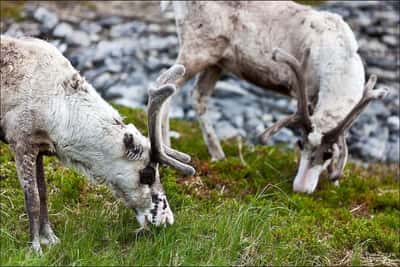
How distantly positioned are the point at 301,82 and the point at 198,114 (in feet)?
6.74

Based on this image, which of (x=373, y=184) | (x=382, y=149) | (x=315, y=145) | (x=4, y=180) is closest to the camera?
(x=4, y=180)

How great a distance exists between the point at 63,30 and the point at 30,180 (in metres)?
11.7

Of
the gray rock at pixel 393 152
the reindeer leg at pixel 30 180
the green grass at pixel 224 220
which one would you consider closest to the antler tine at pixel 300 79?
the green grass at pixel 224 220

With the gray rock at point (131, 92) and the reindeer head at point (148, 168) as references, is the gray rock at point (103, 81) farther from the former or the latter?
the reindeer head at point (148, 168)

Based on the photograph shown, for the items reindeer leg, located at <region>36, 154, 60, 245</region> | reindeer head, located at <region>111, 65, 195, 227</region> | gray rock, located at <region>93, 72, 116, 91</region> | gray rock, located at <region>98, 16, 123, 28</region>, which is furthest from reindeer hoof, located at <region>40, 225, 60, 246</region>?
gray rock, located at <region>98, 16, 123, 28</region>

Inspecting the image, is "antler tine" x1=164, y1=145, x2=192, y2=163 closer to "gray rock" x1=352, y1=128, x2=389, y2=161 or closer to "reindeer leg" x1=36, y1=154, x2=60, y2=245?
"reindeer leg" x1=36, y1=154, x2=60, y2=245

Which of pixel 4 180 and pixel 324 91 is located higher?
pixel 324 91

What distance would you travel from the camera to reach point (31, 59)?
655 centimetres

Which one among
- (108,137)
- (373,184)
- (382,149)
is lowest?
(382,149)

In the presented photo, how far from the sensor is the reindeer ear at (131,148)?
21.0 ft

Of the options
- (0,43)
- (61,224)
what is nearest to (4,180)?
(61,224)

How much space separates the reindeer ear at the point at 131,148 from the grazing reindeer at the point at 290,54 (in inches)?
113

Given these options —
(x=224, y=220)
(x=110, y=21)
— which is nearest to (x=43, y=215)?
(x=224, y=220)

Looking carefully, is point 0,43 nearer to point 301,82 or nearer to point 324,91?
point 301,82
